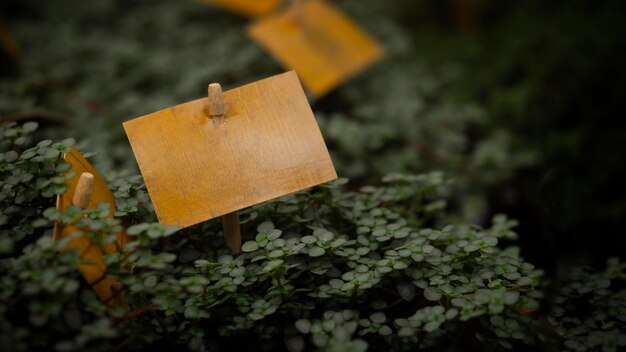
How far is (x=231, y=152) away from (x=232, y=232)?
22 centimetres

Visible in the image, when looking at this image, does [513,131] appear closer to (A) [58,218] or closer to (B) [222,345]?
(B) [222,345]

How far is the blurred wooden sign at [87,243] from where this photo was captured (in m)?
1.11

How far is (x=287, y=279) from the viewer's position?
1299 mm

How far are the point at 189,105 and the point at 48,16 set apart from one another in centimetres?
328

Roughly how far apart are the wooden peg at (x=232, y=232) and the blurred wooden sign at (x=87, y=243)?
269mm

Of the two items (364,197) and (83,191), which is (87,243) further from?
(364,197)

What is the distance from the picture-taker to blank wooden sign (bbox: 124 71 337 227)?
123 centimetres

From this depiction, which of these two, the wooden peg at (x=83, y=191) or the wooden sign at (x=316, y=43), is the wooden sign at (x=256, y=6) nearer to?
the wooden sign at (x=316, y=43)

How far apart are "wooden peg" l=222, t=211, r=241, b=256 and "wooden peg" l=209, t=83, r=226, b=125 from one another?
0.25 m

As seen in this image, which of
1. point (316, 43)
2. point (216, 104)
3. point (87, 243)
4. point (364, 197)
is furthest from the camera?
point (316, 43)

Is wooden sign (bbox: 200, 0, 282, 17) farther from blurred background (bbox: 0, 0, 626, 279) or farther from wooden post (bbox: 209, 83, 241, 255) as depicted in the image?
wooden post (bbox: 209, 83, 241, 255)

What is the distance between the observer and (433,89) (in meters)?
3.27

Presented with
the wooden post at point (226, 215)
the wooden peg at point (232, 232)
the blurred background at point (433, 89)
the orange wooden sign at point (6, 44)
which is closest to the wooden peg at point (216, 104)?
the wooden post at point (226, 215)

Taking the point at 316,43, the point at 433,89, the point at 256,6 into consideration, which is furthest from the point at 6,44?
the point at 433,89
